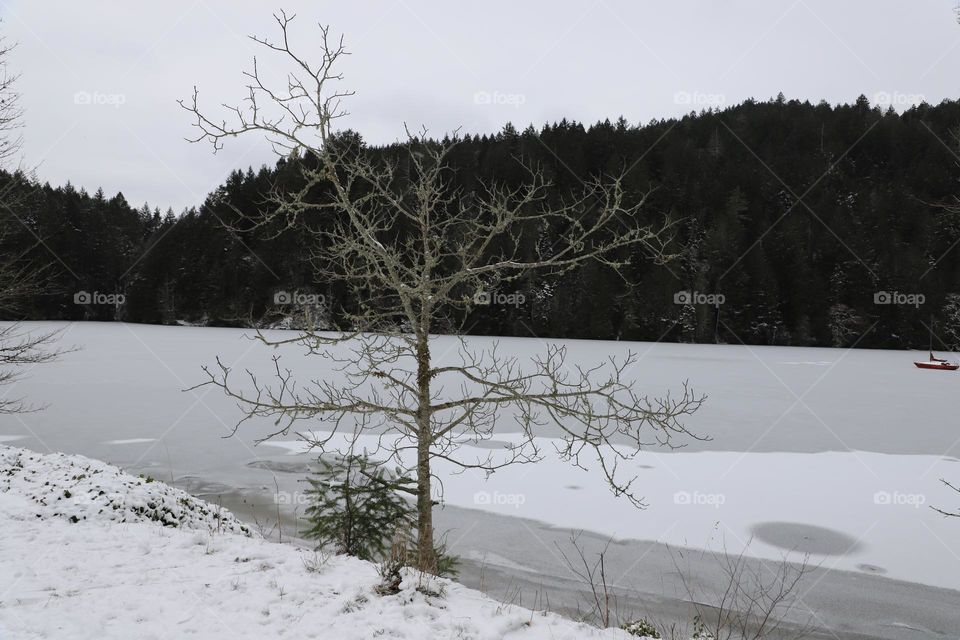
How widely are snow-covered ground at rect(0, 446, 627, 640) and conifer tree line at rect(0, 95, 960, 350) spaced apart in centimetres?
4347

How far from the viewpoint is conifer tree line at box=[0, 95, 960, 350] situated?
55.7 metres

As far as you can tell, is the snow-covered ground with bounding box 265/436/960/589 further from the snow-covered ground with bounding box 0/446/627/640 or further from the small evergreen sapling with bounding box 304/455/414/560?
the snow-covered ground with bounding box 0/446/627/640

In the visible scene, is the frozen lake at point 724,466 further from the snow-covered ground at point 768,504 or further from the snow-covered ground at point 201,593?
the snow-covered ground at point 201,593

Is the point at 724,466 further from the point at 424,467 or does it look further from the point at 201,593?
the point at 201,593

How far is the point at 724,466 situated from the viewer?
1192 cm

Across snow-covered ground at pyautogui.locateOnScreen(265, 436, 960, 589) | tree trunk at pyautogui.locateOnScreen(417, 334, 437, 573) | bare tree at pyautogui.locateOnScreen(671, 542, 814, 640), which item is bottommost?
bare tree at pyautogui.locateOnScreen(671, 542, 814, 640)

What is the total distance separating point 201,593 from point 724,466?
982cm

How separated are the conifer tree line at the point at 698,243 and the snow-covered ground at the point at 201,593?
43474mm

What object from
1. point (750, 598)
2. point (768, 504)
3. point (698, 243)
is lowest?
point (750, 598)

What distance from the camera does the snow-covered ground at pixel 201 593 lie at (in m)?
4.38

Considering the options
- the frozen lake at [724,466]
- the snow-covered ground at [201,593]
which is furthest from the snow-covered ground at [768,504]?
the snow-covered ground at [201,593]

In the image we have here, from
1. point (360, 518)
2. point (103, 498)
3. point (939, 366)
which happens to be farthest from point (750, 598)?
point (939, 366)

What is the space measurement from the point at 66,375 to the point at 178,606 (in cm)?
2130

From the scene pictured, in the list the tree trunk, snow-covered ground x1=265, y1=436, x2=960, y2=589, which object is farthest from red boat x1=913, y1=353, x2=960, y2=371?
the tree trunk
